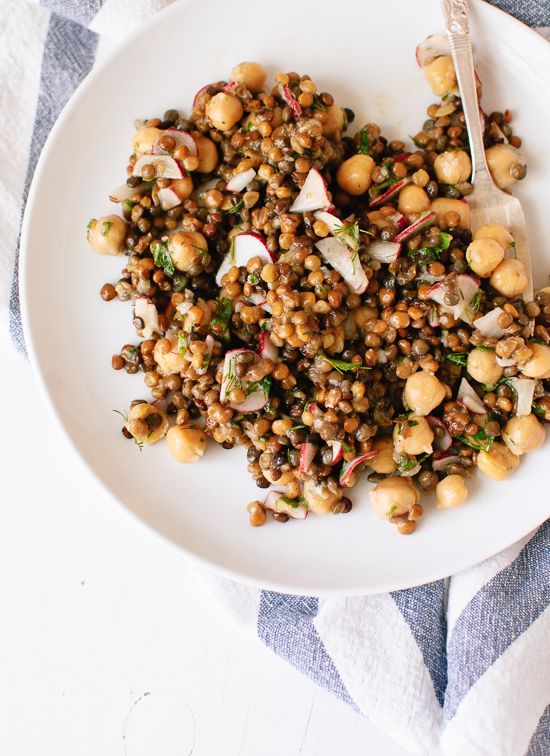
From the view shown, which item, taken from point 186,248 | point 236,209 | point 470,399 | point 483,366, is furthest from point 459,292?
point 186,248

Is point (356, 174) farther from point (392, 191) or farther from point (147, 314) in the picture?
point (147, 314)

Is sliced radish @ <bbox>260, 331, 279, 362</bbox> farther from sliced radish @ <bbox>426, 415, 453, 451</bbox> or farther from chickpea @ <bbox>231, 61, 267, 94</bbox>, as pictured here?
chickpea @ <bbox>231, 61, 267, 94</bbox>

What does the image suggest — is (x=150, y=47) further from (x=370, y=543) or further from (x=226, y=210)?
(x=370, y=543)

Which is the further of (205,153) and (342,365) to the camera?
(205,153)

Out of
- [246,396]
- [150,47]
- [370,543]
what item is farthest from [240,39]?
[370,543]

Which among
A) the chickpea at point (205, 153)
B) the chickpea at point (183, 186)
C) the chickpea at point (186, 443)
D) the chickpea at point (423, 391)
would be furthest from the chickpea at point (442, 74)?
the chickpea at point (186, 443)

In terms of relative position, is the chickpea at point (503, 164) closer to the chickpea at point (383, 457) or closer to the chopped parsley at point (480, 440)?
the chopped parsley at point (480, 440)

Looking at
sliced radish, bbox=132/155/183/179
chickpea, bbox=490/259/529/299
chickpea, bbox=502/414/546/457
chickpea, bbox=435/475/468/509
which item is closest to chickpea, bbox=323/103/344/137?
sliced radish, bbox=132/155/183/179
